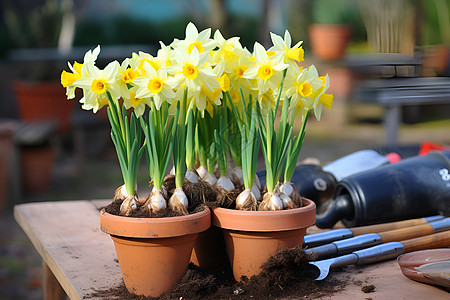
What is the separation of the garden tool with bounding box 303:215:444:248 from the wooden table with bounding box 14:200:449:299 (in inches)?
3.4

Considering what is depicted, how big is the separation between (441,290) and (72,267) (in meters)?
0.64

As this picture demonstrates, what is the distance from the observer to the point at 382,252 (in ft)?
3.48

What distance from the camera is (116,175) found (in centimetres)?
506

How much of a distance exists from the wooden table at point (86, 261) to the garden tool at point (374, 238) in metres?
0.04

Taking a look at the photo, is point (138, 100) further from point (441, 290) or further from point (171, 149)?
point (441, 290)

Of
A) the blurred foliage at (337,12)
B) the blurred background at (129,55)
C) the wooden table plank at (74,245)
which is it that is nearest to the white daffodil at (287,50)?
the wooden table plank at (74,245)

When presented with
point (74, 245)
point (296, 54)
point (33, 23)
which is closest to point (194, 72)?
point (296, 54)

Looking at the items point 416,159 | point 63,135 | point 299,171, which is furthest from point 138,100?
point 63,135

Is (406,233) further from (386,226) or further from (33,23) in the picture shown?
(33,23)

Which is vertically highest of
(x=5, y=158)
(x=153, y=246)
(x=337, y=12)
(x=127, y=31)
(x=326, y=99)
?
(x=337, y=12)

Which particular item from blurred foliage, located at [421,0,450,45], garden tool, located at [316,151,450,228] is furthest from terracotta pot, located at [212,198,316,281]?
blurred foliage, located at [421,0,450,45]

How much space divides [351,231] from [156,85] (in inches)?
20.4

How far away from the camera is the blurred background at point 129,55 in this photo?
4125 millimetres

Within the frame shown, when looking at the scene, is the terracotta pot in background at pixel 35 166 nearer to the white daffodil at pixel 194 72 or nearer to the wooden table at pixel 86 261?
the wooden table at pixel 86 261
